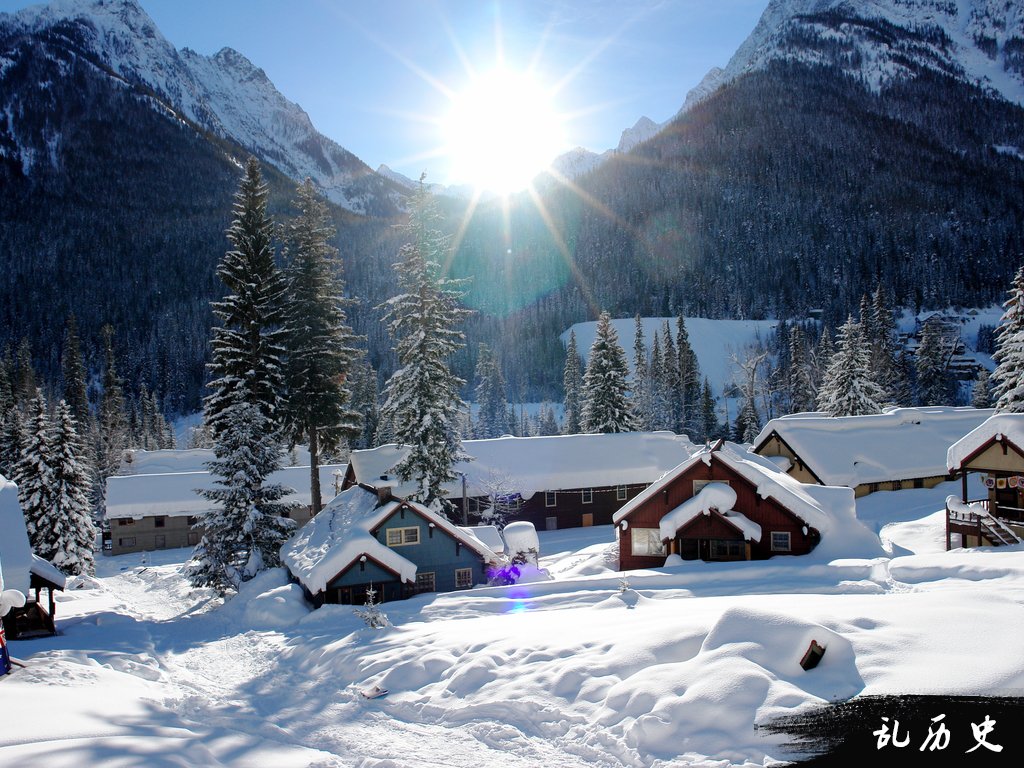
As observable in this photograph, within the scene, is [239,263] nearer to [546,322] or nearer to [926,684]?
[926,684]

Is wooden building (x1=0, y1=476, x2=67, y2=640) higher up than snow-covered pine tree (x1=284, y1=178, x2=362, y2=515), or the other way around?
snow-covered pine tree (x1=284, y1=178, x2=362, y2=515)

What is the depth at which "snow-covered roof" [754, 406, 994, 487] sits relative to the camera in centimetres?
3991

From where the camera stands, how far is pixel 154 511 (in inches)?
2101

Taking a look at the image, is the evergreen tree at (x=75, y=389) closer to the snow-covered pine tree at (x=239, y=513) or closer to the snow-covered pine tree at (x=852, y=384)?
the snow-covered pine tree at (x=239, y=513)

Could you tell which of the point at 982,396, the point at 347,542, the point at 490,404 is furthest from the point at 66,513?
the point at 982,396

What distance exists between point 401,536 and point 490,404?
70.8m

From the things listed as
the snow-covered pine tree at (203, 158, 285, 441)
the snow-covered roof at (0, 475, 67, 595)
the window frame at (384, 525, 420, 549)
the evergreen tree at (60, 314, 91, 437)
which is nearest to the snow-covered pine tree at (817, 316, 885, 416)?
the window frame at (384, 525, 420, 549)

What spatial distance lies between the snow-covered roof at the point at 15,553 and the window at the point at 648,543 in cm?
2353

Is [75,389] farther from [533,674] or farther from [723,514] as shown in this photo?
[533,674]

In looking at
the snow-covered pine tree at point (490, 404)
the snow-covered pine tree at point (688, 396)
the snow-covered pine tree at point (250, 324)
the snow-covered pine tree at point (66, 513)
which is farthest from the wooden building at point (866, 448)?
the snow-covered pine tree at point (490, 404)

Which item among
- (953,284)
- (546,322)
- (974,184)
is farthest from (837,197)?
(546,322)

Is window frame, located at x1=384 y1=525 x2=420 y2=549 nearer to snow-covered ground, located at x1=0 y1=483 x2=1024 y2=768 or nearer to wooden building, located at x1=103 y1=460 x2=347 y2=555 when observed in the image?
snow-covered ground, located at x1=0 y1=483 x2=1024 y2=768

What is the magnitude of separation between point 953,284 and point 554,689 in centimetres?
17496

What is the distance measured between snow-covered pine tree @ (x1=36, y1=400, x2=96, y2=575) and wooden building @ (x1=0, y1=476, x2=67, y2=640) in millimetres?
15031
